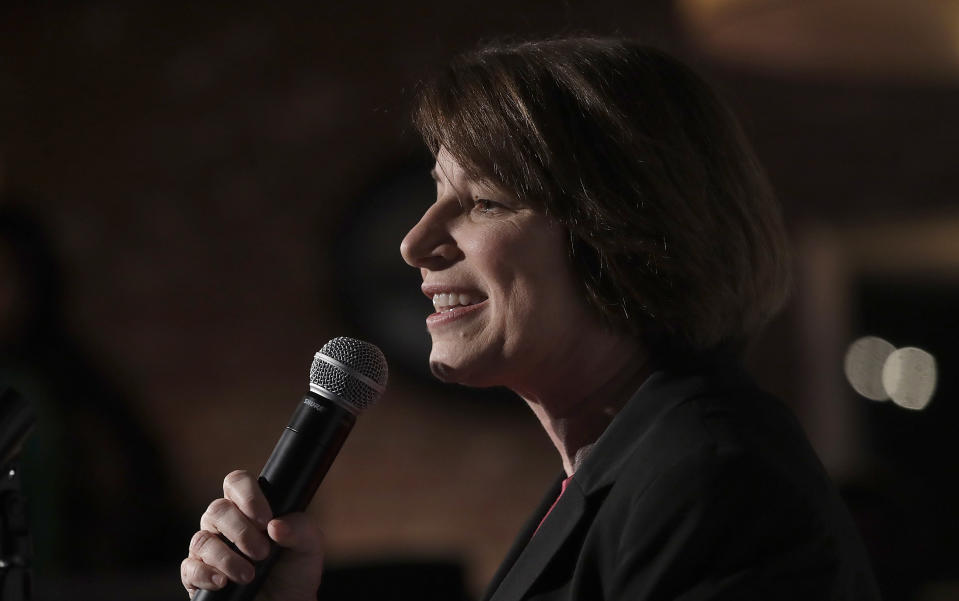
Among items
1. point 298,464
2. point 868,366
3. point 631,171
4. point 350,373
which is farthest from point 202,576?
point 868,366

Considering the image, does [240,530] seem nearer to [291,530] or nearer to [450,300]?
[291,530]

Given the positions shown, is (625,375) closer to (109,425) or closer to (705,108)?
(705,108)

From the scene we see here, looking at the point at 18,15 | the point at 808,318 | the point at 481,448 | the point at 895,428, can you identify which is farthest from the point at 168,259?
the point at 895,428

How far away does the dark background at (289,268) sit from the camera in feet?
14.3

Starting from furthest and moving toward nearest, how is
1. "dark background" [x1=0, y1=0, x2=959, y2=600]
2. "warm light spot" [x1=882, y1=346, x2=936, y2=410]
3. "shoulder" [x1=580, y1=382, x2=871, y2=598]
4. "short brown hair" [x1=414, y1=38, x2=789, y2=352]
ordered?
1. "warm light spot" [x1=882, y1=346, x2=936, y2=410]
2. "dark background" [x1=0, y1=0, x2=959, y2=600]
3. "short brown hair" [x1=414, y1=38, x2=789, y2=352]
4. "shoulder" [x1=580, y1=382, x2=871, y2=598]

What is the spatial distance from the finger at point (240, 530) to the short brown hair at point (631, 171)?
0.48m

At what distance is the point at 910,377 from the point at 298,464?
4191 millimetres

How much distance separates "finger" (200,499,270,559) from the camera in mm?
1092

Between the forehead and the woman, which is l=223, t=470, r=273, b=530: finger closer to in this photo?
the woman

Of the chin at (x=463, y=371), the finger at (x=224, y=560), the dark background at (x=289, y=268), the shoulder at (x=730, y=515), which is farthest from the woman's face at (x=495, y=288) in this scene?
the dark background at (x=289, y=268)

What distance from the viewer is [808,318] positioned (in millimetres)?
4719

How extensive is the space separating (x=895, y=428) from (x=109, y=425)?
3.50 metres

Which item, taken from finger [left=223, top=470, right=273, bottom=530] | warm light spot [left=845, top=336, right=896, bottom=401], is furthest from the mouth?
warm light spot [left=845, top=336, right=896, bottom=401]

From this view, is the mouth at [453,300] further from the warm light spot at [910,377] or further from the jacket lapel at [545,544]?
the warm light spot at [910,377]
